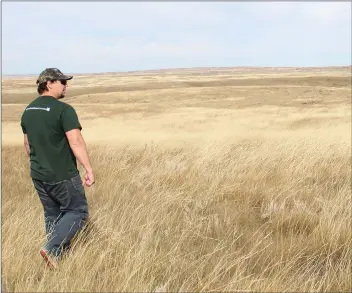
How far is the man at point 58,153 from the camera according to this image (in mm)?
3600

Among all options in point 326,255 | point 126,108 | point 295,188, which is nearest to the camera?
point 326,255

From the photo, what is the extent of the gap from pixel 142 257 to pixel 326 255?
172cm

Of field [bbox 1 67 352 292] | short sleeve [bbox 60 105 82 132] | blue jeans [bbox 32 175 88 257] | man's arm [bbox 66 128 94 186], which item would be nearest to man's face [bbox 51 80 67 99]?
short sleeve [bbox 60 105 82 132]

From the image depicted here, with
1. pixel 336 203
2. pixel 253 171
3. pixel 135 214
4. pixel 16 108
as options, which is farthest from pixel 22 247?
pixel 16 108

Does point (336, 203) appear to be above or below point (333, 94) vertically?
below

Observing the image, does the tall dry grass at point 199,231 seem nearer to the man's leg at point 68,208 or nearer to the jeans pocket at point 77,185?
the man's leg at point 68,208

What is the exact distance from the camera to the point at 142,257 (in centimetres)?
333

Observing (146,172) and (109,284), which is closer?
(109,284)

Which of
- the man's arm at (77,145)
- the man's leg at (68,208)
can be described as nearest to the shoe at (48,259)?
the man's leg at (68,208)

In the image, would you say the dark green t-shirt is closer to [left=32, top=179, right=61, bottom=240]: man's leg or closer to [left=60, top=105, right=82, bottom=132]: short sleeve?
[left=60, top=105, right=82, bottom=132]: short sleeve

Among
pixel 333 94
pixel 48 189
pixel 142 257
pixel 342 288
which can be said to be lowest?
pixel 342 288

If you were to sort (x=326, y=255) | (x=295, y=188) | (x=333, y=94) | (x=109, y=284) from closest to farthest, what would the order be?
(x=109, y=284) → (x=326, y=255) → (x=295, y=188) → (x=333, y=94)

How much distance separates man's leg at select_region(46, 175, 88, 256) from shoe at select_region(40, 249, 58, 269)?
0.59ft

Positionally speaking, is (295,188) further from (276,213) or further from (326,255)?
(326,255)
